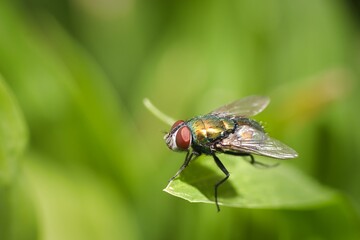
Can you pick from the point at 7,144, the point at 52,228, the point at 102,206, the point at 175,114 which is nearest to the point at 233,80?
the point at 175,114

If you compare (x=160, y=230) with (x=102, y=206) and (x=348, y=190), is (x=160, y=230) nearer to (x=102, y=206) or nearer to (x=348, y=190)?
(x=102, y=206)

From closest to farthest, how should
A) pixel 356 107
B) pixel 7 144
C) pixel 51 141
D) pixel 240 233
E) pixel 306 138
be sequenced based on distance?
pixel 7 144, pixel 240 233, pixel 51 141, pixel 306 138, pixel 356 107

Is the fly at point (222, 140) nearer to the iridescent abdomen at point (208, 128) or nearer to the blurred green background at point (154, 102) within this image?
the iridescent abdomen at point (208, 128)

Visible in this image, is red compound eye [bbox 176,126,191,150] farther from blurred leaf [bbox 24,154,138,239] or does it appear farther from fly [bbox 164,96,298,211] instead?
blurred leaf [bbox 24,154,138,239]

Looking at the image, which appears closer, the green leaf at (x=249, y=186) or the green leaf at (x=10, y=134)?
the green leaf at (x=249, y=186)

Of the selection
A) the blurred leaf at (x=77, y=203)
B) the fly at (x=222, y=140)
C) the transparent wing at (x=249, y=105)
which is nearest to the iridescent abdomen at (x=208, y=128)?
the fly at (x=222, y=140)

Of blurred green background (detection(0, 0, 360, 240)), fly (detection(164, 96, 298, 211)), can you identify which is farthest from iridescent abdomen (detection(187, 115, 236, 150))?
blurred green background (detection(0, 0, 360, 240))

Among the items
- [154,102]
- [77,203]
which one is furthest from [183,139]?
[154,102]
